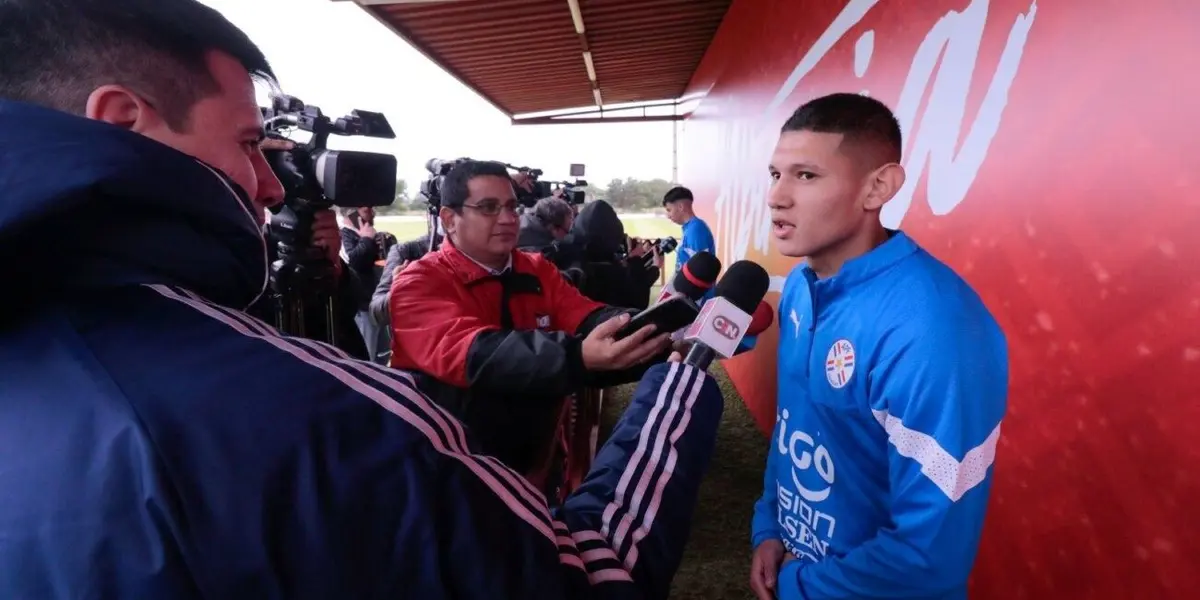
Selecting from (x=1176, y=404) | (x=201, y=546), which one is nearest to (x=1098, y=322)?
(x=1176, y=404)

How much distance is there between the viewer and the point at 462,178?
6.09 ft

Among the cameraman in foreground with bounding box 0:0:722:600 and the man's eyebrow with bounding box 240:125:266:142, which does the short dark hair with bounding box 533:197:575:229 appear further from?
the cameraman in foreground with bounding box 0:0:722:600

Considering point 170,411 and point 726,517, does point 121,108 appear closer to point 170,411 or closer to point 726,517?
point 170,411

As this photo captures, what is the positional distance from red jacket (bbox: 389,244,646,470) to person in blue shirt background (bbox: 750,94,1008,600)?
1.48 feet

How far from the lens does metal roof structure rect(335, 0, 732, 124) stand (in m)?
5.07

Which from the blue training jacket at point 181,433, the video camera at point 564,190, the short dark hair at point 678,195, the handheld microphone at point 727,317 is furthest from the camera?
the short dark hair at point 678,195

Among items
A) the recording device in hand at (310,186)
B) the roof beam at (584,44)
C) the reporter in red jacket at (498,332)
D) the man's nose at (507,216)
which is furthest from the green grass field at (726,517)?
the roof beam at (584,44)

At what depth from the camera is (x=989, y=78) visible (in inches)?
51.2

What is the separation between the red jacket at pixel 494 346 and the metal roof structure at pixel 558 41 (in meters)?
3.47

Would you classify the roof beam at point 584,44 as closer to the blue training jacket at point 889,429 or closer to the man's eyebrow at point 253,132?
the blue training jacket at point 889,429

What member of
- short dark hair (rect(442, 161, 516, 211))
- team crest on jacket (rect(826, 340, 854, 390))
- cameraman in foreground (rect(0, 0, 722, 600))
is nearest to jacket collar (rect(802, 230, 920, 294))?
team crest on jacket (rect(826, 340, 854, 390))

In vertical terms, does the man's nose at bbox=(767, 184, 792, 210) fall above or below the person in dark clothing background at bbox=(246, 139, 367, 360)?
above

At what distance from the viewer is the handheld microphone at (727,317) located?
97 cm

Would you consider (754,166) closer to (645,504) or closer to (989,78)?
(989,78)
